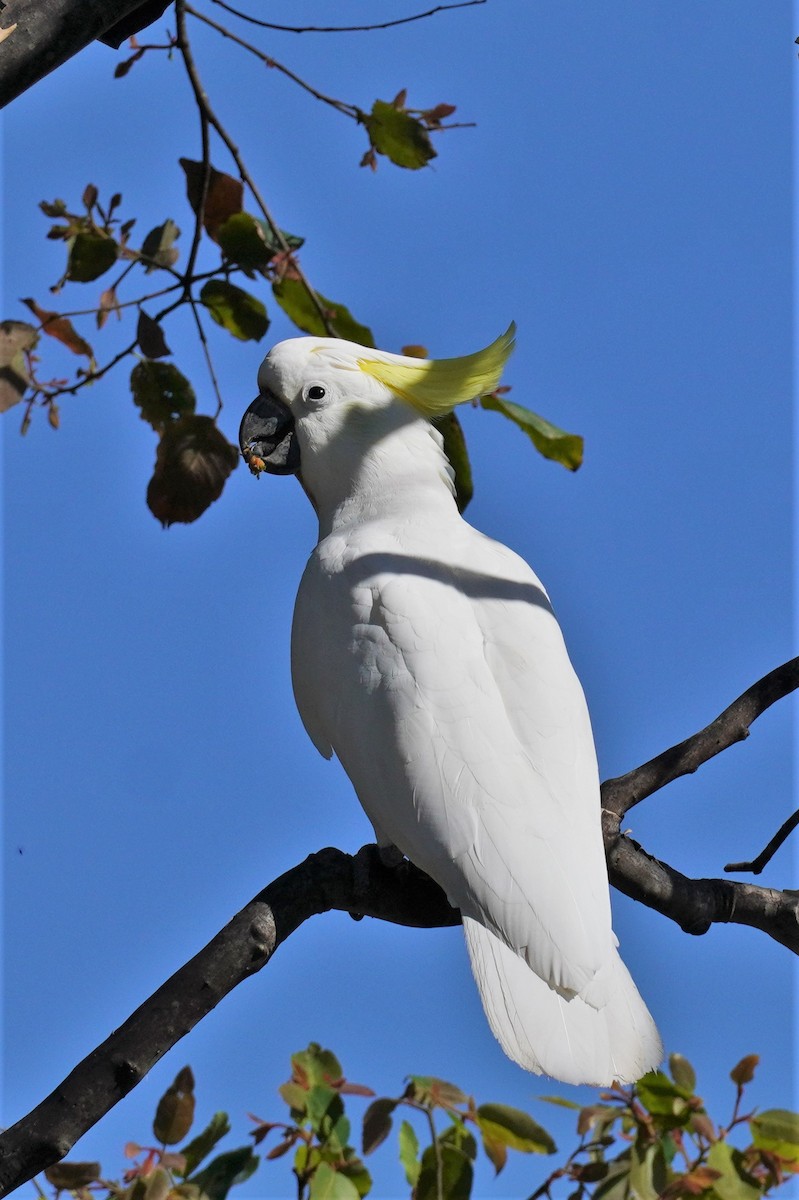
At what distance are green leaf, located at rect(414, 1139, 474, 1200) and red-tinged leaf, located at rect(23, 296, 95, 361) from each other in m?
1.65

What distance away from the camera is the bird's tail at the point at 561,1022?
179 centimetres

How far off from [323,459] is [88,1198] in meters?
1.56

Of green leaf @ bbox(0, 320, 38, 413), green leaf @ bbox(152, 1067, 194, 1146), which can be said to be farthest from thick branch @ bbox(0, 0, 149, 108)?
green leaf @ bbox(152, 1067, 194, 1146)

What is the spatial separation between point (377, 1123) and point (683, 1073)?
0.54m

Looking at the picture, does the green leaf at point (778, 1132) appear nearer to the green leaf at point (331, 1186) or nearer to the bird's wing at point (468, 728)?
the bird's wing at point (468, 728)

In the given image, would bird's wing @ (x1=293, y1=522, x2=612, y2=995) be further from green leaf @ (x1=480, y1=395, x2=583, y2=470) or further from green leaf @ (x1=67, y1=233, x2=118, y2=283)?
green leaf @ (x1=67, y1=233, x2=118, y2=283)

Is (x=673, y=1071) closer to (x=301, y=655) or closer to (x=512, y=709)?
(x=512, y=709)

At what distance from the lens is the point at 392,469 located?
269cm

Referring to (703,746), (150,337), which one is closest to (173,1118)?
(703,746)

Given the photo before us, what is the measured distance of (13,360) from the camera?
2.28 meters

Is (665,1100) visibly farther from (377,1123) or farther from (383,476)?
(383,476)

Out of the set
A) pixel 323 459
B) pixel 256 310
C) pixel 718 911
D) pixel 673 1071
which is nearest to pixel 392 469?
pixel 323 459

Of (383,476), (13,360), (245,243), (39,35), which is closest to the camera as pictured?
(39,35)

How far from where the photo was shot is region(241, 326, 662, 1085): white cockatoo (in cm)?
187
